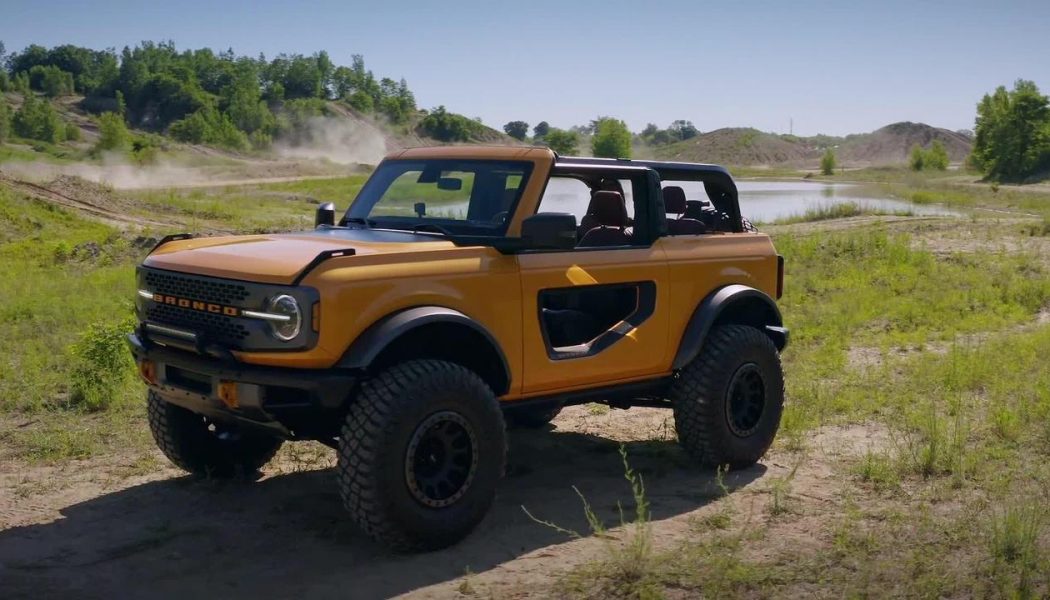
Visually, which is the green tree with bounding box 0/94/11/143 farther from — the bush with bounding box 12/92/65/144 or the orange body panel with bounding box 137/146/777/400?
the orange body panel with bounding box 137/146/777/400

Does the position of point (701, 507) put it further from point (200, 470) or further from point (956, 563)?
point (200, 470)

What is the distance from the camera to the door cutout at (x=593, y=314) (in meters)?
6.43

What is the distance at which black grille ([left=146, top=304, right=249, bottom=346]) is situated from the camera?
5371 mm

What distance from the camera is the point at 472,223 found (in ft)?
20.7

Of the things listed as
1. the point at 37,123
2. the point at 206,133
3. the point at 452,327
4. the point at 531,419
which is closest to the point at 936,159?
the point at 206,133

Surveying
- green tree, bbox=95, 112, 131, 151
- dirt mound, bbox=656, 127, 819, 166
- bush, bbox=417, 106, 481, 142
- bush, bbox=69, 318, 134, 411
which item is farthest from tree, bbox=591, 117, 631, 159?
bush, bbox=69, 318, 134, 411

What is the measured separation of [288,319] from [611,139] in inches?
3541

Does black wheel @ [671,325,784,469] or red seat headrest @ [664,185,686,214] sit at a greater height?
red seat headrest @ [664,185,686,214]

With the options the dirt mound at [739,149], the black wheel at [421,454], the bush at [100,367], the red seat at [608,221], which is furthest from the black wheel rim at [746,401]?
the dirt mound at [739,149]

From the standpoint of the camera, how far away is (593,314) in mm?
6723

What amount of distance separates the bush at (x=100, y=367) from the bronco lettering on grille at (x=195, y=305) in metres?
3.58

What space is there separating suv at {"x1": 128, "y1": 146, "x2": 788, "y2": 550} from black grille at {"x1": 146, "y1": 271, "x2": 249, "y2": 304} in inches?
0.5

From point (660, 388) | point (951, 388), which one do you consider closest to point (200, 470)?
point (660, 388)

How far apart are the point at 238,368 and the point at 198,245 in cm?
106
